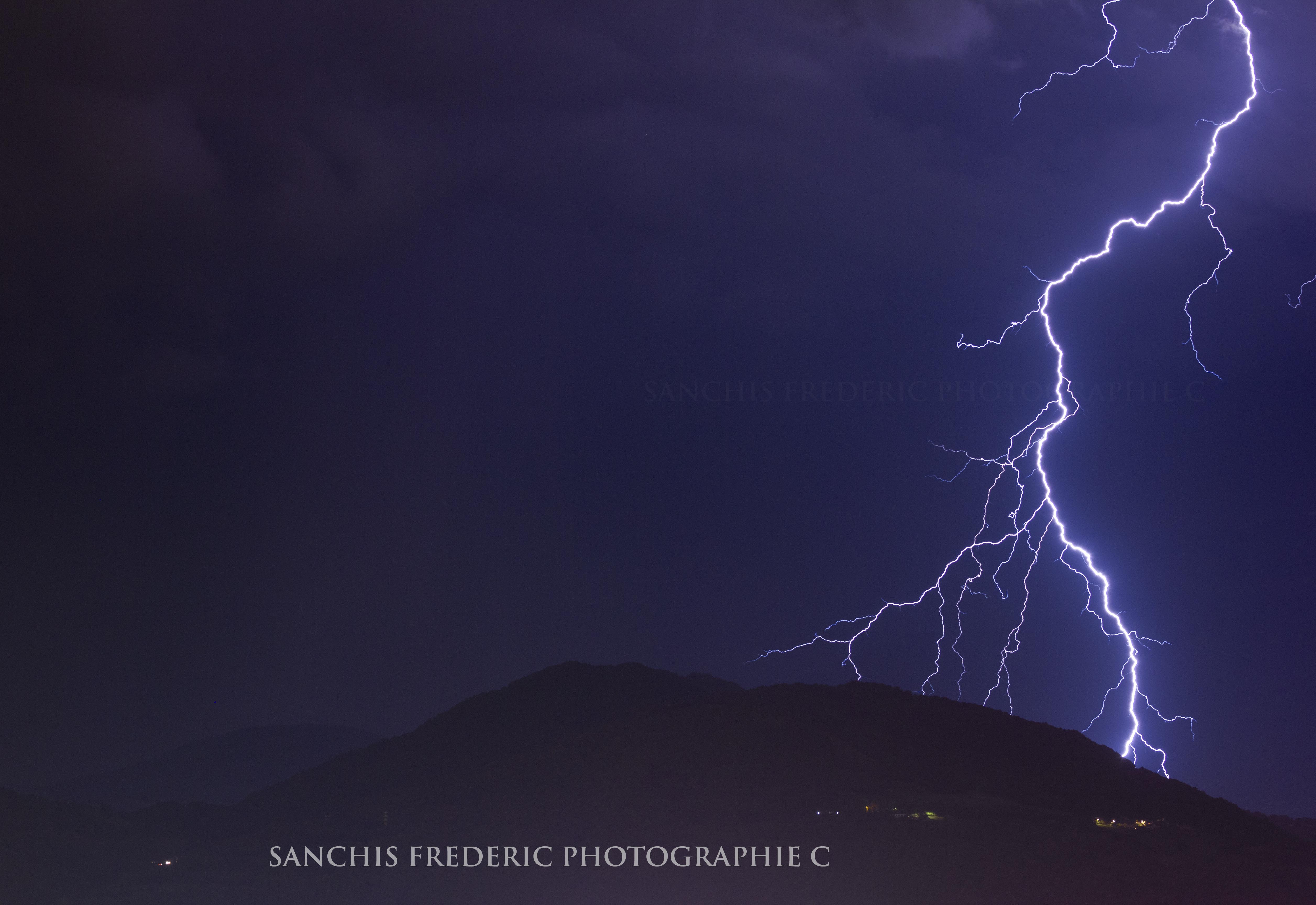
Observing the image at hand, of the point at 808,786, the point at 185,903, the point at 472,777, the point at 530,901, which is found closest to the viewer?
the point at 530,901

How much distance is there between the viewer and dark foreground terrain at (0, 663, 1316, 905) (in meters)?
24.3

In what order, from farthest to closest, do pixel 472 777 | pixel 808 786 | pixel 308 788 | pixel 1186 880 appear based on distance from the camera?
pixel 308 788
pixel 472 777
pixel 808 786
pixel 1186 880

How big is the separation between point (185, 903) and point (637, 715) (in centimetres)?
1465

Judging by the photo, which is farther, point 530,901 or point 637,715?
point 637,715

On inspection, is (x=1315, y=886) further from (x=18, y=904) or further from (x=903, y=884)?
(x=18, y=904)

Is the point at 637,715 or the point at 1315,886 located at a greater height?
the point at 637,715

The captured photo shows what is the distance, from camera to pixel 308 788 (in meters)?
40.2

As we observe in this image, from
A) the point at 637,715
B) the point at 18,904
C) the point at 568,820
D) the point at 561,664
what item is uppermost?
the point at 561,664

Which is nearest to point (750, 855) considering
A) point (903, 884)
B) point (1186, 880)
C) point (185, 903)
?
point (903, 884)

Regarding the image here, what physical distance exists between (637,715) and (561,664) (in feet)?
32.7

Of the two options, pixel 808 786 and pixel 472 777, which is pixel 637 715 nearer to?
pixel 472 777

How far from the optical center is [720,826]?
27.5 m

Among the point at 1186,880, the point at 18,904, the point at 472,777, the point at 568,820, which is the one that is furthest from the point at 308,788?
the point at 1186,880

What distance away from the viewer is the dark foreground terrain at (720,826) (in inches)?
955
